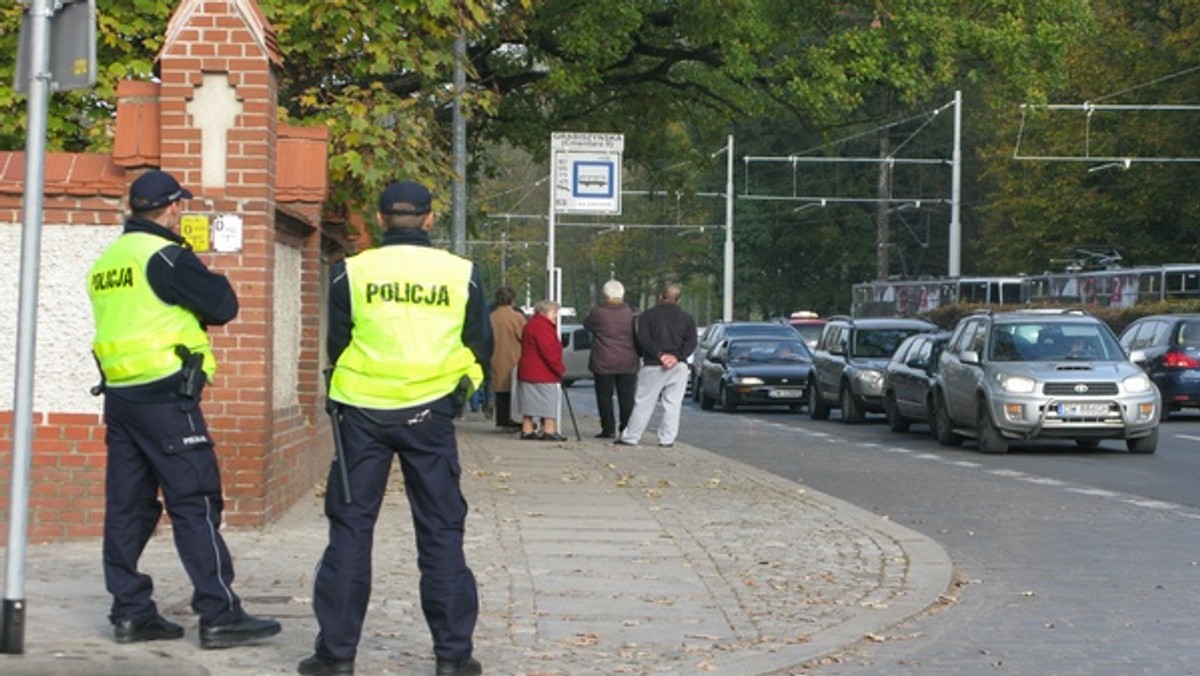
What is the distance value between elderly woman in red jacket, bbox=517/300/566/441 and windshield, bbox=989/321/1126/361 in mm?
4821

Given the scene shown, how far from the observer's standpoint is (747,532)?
1413 cm

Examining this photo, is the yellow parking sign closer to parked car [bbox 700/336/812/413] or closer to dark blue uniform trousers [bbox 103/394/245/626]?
dark blue uniform trousers [bbox 103/394/245/626]

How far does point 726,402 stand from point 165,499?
103ft

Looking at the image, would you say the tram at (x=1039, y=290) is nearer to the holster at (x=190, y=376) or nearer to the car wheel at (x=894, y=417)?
the car wheel at (x=894, y=417)

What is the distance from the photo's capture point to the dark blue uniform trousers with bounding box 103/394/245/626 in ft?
28.9

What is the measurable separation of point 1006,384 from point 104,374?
17.0 m

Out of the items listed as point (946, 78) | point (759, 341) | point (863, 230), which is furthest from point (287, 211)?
point (863, 230)

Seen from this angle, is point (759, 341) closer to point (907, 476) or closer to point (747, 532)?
point (907, 476)

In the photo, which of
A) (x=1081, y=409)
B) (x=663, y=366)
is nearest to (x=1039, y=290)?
(x=1081, y=409)

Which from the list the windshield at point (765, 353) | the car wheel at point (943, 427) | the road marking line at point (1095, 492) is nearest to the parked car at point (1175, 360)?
the windshield at point (765, 353)

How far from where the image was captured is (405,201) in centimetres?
834

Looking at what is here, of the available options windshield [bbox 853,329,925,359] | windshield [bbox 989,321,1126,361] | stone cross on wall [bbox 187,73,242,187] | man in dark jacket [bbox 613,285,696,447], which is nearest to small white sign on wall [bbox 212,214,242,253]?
stone cross on wall [bbox 187,73,242,187]

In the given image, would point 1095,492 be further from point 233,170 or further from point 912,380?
point 912,380

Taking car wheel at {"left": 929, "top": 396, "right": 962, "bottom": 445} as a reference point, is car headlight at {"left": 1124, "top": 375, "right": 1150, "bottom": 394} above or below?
above
